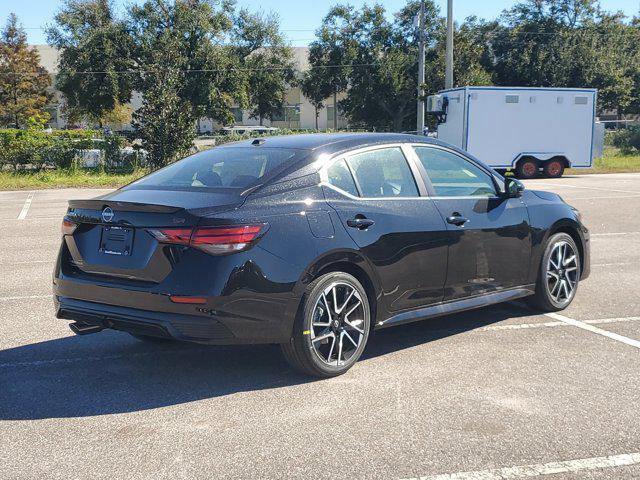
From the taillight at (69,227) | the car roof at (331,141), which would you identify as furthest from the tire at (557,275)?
the taillight at (69,227)

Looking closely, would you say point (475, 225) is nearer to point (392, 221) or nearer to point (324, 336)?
point (392, 221)

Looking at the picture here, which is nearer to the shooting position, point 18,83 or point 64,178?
point 64,178

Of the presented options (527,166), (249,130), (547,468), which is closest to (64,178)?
(527,166)

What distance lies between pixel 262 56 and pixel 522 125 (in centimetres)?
3311

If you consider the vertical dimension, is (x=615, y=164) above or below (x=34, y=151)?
below

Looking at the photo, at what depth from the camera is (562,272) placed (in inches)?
256

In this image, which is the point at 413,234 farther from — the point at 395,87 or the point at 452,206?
the point at 395,87

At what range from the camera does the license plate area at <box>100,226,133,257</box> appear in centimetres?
443

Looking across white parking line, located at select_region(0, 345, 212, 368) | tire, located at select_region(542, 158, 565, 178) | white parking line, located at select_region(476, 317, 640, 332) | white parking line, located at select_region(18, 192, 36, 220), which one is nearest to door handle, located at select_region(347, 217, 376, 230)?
white parking line, located at select_region(0, 345, 212, 368)

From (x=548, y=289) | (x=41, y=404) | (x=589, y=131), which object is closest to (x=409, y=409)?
(x=41, y=404)

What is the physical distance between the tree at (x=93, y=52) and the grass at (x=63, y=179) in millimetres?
22636

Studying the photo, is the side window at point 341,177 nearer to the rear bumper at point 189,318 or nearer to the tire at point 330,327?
the tire at point 330,327

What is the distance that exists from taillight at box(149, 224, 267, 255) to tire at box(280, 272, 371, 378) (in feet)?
1.85

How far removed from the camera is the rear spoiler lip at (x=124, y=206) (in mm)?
4320
